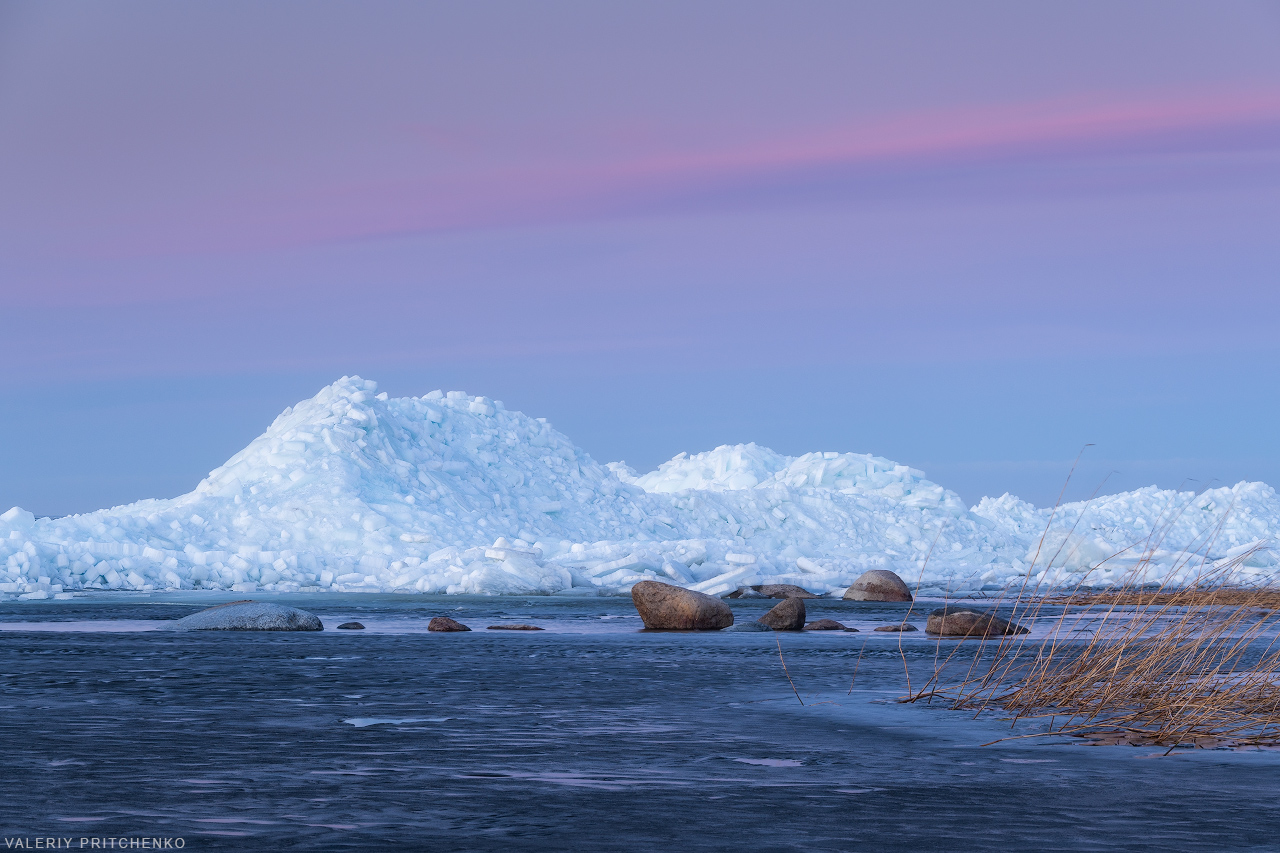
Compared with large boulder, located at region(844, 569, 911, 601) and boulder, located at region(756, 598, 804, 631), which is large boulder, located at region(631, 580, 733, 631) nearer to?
boulder, located at region(756, 598, 804, 631)

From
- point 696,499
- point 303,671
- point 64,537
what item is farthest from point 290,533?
point 303,671

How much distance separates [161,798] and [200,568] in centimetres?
3109

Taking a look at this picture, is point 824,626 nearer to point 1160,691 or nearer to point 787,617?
point 787,617

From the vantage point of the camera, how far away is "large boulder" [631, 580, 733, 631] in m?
22.9

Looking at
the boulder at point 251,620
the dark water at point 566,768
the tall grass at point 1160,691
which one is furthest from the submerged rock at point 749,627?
the tall grass at point 1160,691

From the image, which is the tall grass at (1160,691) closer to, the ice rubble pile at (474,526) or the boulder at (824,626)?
the boulder at (824,626)

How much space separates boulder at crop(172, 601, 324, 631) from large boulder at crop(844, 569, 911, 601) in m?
18.3

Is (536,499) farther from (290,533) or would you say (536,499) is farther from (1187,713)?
(1187,713)

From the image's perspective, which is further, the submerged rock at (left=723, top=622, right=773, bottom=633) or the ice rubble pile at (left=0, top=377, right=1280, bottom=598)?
the ice rubble pile at (left=0, top=377, right=1280, bottom=598)

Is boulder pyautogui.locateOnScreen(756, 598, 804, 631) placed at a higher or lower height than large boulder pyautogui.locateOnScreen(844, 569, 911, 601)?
lower

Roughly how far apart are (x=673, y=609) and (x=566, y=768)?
1589 cm

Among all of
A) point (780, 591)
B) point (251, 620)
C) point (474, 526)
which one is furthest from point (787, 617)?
point (474, 526)

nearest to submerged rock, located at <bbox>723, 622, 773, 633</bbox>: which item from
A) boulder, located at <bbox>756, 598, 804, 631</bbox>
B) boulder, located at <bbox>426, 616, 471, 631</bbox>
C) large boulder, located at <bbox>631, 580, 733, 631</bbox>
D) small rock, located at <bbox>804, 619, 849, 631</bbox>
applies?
boulder, located at <bbox>756, 598, 804, 631</bbox>

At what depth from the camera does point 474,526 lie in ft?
137
